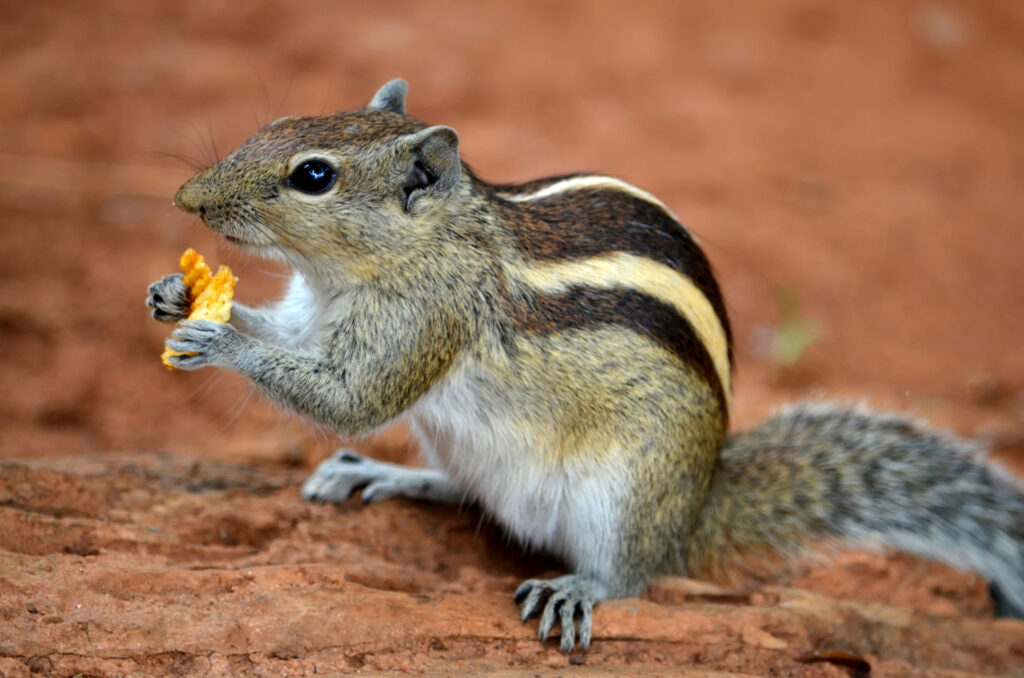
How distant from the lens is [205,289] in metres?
3.38

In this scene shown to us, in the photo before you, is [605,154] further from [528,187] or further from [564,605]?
[564,605]

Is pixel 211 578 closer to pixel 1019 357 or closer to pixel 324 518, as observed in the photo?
pixel 324 518

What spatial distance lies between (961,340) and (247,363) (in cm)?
555

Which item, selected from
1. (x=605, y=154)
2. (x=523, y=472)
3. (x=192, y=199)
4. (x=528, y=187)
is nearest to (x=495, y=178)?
(x=605, y=154)

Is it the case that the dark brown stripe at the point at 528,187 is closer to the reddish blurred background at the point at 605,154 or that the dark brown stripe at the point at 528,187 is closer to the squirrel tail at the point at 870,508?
the squirrel tail at the point at 870,508

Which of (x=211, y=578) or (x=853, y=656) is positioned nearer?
(x=211, y=578)

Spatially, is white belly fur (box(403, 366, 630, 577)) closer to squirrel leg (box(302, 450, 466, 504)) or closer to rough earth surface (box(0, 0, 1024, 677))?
rough earth surface (box(0, 0, 1024, 677))

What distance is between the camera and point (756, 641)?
11.3ft

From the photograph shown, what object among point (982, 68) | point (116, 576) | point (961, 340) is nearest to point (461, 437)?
point (116, 576)

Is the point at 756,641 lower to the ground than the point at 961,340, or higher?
lower

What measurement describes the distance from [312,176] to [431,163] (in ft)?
1.36

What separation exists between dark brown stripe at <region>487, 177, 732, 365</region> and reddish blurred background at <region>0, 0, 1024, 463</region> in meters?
1.90

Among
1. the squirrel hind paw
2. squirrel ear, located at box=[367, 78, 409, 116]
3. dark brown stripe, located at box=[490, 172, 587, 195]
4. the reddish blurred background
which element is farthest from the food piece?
the reddish blurred background

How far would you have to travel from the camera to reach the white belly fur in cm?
354
